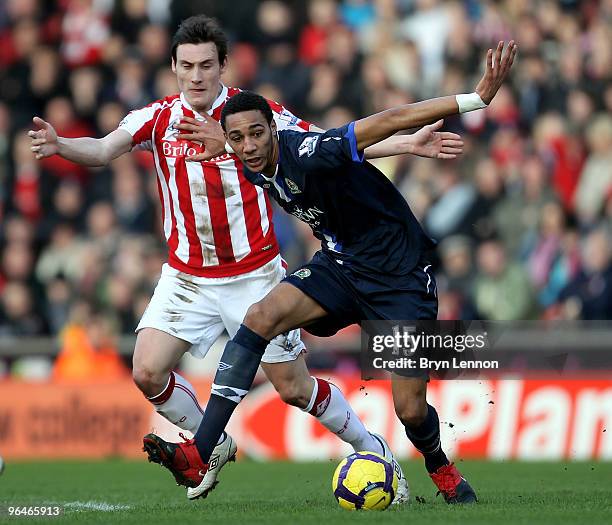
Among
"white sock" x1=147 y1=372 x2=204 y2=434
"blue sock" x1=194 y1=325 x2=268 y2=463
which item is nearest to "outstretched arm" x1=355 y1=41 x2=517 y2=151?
"blue sock" x1=194 y1=325 x2=268 y2=463

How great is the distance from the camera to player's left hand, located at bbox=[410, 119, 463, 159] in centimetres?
749

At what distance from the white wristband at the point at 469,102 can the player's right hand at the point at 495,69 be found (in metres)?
0.03

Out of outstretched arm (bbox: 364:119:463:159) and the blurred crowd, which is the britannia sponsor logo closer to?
outstretched arm (bbox: 364:119:463:159)

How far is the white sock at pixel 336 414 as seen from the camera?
8.44 m

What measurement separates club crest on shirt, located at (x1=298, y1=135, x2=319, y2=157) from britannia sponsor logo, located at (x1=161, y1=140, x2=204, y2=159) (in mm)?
1094

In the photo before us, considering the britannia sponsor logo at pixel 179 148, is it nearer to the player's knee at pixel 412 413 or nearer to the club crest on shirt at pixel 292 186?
the club crest on shirt at pixel 292 186

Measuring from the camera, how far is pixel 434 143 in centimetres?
752

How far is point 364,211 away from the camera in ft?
25.1

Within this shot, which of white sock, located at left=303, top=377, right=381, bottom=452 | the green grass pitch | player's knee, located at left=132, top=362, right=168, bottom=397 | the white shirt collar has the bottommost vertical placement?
the green grass pitch

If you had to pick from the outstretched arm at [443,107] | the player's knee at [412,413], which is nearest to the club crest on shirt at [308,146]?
the outstretched arm at [443,107]

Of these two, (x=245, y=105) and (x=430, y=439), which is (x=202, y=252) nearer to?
(x=245, y=105)

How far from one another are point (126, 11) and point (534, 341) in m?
7.85

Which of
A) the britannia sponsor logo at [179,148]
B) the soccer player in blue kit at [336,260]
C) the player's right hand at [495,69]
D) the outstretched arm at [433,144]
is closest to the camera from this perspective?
the player's right hand at [495,69]

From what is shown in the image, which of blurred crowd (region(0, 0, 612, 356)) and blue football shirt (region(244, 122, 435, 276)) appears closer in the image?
blue football shirt (region(244, 122, 435, 276))
